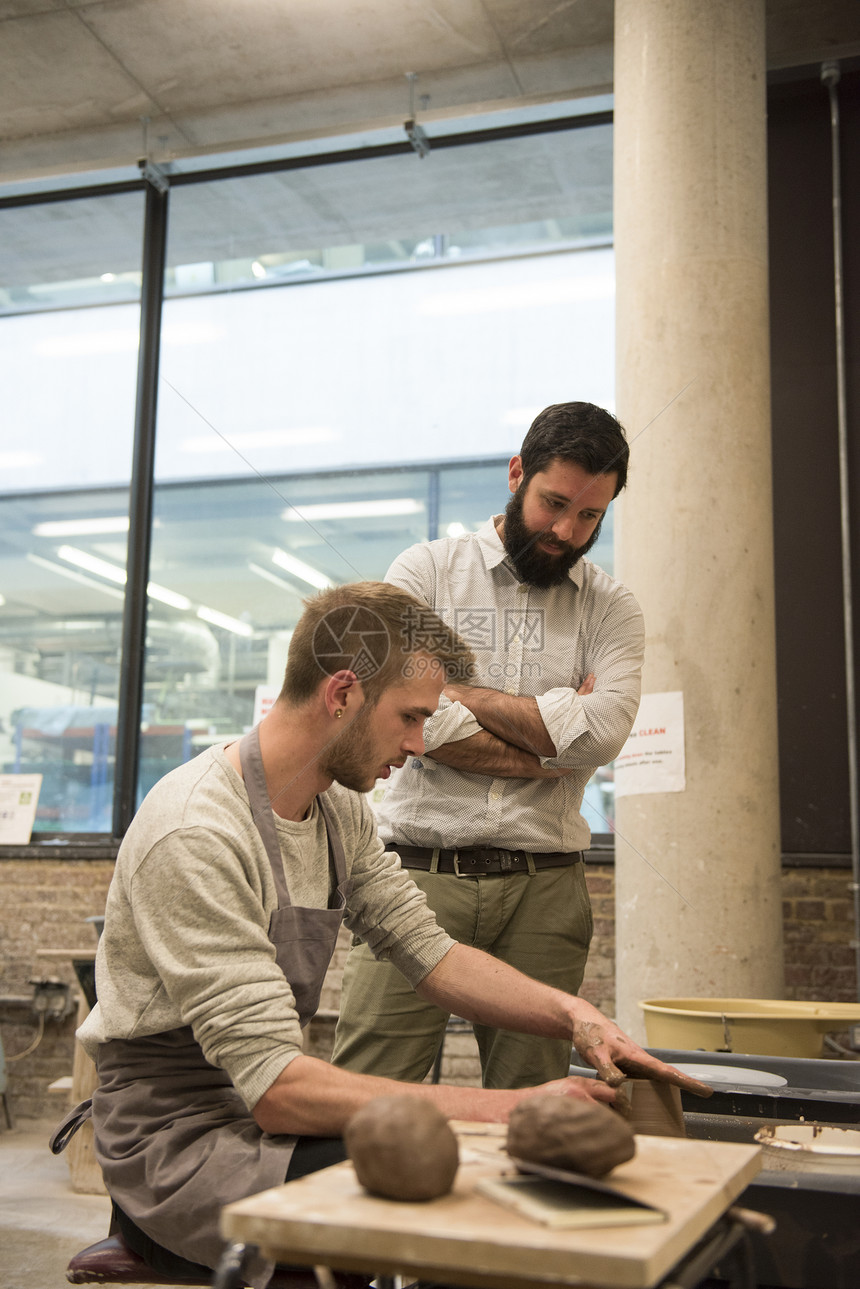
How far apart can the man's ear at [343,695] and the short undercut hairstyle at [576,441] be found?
2.01 ft

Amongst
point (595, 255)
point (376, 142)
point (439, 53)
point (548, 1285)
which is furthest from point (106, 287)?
point (548, 1285)

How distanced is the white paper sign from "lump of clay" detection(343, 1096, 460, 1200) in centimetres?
372

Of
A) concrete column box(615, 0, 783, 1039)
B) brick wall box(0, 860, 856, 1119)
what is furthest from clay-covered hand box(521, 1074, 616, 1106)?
Answer: brick wall box(0, 860, 856, 1119)

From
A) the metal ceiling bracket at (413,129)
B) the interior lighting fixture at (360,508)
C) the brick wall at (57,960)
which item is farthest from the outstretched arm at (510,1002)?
the metal ceiling bracket at (413,129)

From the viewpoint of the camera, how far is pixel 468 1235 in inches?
26.7

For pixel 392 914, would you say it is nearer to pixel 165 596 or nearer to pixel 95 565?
pixel 165 596

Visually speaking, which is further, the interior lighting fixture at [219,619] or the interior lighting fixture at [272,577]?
the interior lighting fixture at [219,619]

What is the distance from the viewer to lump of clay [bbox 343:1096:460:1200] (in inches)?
29.2

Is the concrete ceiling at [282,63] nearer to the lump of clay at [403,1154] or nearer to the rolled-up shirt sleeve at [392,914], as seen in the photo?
the rolled-up shirt sleeve at [392,914]

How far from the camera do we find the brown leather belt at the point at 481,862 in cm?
177

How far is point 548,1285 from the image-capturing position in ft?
2.23

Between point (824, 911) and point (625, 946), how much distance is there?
792mm

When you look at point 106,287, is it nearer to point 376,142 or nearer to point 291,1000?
point 376,142

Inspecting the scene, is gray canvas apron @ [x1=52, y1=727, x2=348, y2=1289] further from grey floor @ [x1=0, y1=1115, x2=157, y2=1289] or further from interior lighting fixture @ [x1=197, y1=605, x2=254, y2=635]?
interior lighting fixture @ [x1=197, y1=605, x2=254, y2=635]
